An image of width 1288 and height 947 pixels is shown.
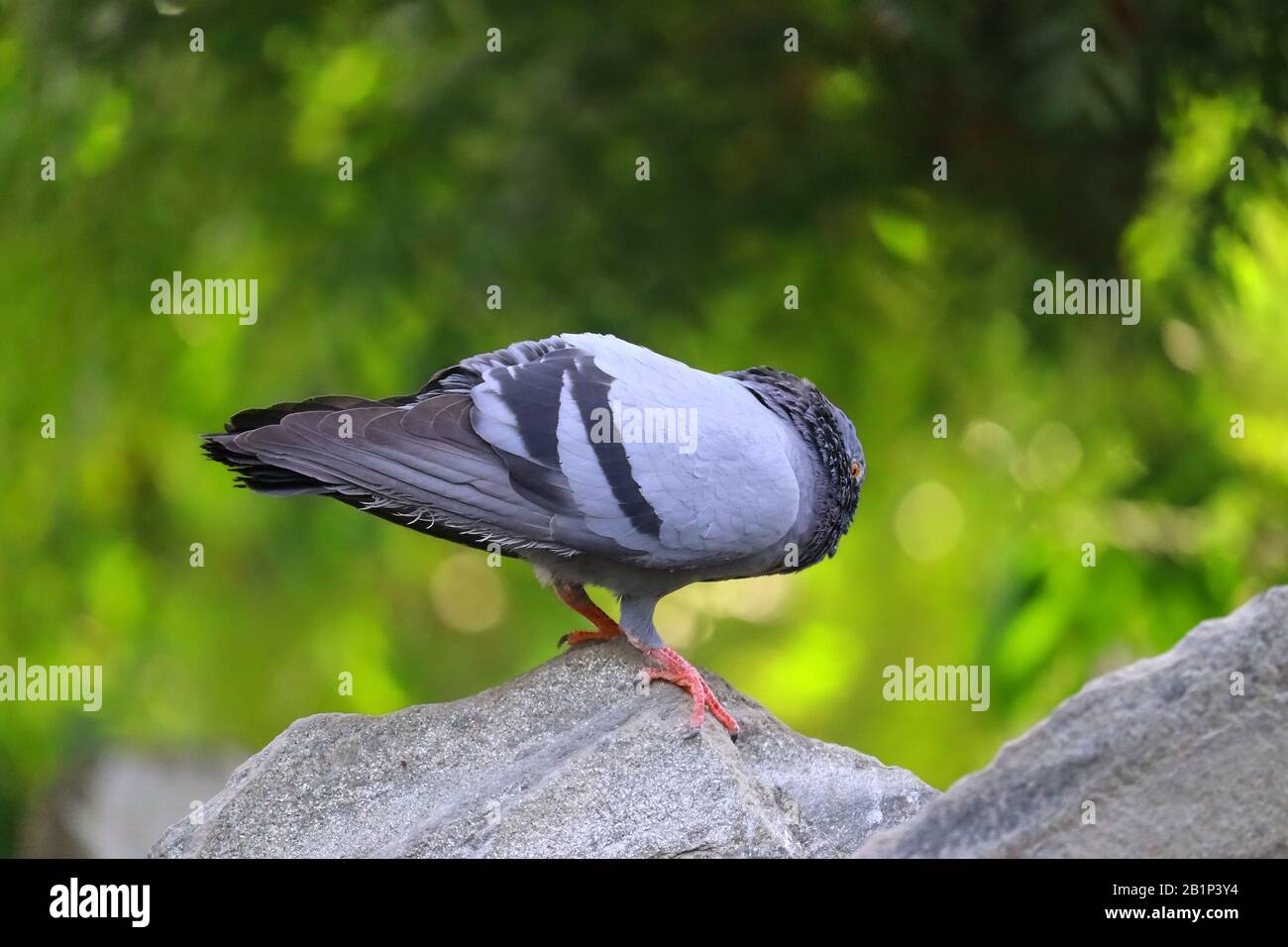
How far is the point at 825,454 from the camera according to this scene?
4.75 m

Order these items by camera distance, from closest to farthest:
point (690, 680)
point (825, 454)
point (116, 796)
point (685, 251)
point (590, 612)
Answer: point (690, 680) < point (825, 454) < point (590, 612) < point (685, 251) < point (116, 796)

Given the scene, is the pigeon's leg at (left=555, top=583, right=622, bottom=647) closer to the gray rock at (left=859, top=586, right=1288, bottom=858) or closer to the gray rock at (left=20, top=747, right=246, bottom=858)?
the gray rock at (left=859, top=586, right=1288, bottom=858)

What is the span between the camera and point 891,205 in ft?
23.6

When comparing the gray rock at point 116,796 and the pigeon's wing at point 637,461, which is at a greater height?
the pigeon's wing at point 637,461

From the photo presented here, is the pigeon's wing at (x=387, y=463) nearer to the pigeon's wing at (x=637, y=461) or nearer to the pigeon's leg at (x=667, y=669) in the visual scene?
the pigeon's wing at (x=637, y=461)

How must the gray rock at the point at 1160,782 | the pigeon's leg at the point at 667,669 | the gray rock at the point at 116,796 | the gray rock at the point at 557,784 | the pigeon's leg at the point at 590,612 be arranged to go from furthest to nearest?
the gray rock at the point at 116,796 → the pigeon's leg at the point at 590,612 → the pigeon's leg at the point at 667,669 → the gray rock at the point at 557,784 → the gray rock at the point at 1160,782

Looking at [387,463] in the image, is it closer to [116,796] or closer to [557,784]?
[557,784]

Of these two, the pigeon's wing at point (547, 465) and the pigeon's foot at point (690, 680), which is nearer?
the pigeon's wing at point (547, 465)

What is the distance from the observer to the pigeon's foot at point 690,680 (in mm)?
4520

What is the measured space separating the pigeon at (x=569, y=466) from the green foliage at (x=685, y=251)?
2.16 meters

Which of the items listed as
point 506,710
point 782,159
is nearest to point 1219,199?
point 782,159

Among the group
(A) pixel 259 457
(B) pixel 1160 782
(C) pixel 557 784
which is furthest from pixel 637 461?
(B) pixel 1160 782

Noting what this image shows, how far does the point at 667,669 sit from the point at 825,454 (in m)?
0.86

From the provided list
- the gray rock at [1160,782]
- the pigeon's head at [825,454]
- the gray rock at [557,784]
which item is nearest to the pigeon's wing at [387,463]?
the gray rock at [557,784]
